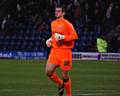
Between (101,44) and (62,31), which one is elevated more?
(62,31)

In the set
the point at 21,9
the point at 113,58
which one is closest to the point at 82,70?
the point at 113,58

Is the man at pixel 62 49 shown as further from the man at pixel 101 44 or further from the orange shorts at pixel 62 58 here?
the man at pixel 101 44

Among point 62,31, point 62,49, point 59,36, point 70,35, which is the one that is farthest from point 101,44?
point 59,36

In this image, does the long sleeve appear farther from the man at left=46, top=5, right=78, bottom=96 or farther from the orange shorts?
the orange shorts

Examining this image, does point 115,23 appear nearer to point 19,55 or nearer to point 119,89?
point 19,55

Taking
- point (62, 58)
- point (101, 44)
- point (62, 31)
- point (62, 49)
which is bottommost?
point (101, 44)

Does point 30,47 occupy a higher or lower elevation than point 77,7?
lower

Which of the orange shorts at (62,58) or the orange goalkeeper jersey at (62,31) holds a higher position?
the orange goalkeeper jersey at (62,31)

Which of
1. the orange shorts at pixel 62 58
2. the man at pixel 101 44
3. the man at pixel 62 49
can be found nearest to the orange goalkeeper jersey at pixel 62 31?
the man at pixel 62 49

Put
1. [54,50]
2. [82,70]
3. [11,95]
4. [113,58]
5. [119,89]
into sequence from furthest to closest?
[113,58], [82,70], [119,89], [11,95], [54,50]

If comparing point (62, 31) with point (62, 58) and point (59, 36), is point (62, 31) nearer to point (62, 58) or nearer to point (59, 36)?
point (59, 36)

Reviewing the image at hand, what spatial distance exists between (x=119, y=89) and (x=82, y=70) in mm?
9018

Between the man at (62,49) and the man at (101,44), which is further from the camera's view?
the man at (101,44)

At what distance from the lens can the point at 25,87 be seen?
16016 millimetres
